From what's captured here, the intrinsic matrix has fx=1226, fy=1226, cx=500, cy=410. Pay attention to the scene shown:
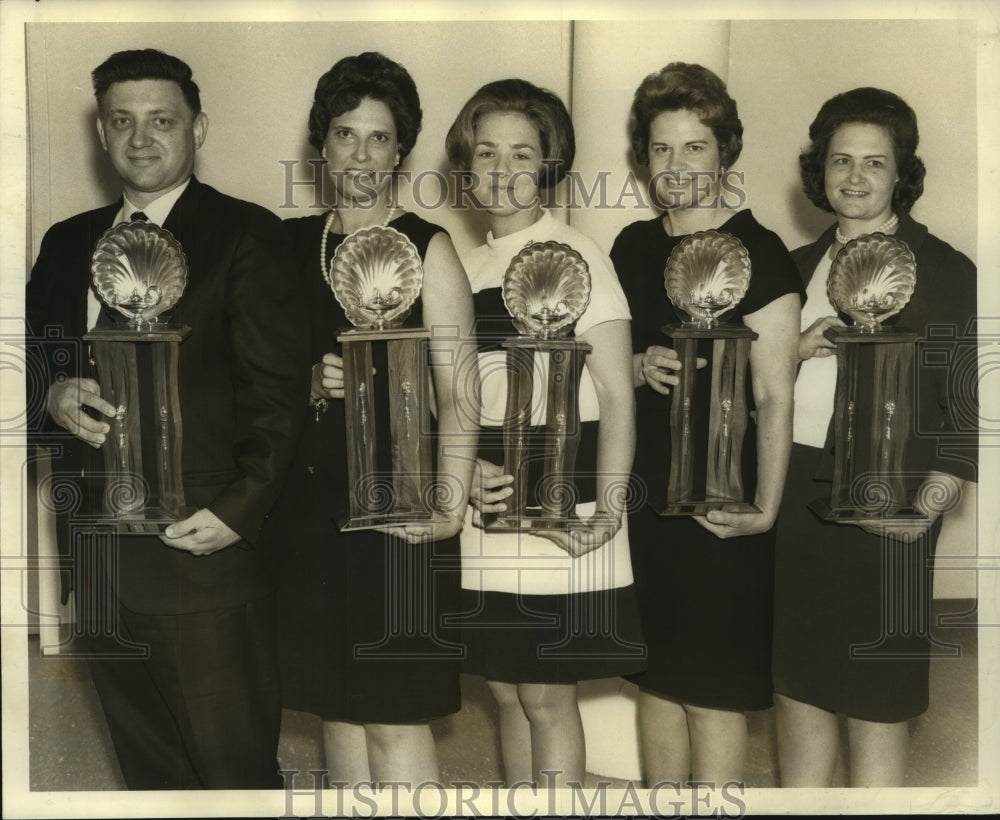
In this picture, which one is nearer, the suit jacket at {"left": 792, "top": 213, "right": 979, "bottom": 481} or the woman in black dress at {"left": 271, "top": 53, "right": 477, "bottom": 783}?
the woman in black dress at {"left": 271, "top": 53, "right": 477, "bottom": 783}

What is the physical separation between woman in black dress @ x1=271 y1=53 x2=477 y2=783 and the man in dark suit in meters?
0.06

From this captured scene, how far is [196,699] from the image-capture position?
2.82m

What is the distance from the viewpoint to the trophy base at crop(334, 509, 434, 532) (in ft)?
9.04

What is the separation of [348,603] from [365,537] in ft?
0.52

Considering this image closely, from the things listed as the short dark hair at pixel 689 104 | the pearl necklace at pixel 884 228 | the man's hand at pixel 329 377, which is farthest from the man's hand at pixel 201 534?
the pearl necklace at pixel 884 228

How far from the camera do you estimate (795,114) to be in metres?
2.79

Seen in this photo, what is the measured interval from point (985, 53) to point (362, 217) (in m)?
1.51

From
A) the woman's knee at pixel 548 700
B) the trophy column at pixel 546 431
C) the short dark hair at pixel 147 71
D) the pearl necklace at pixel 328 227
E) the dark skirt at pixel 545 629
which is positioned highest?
the short dark hair at pixel 147 71

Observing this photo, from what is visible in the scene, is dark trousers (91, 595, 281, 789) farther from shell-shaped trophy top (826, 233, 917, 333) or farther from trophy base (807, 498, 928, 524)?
shell-shaped trophy top (826, 233, 917, 333)

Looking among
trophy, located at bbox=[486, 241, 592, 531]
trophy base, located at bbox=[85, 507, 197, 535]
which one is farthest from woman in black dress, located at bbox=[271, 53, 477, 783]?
trophy base, located at bbox=[85, 507, 197, 535]

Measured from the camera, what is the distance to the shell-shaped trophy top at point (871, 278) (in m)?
2.78

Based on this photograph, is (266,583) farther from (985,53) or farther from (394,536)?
(985,53)

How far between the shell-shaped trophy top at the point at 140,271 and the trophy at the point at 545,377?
0.74m

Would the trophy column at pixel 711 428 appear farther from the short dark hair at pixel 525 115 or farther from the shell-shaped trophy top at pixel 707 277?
the short dark hair at pixel 525 115
